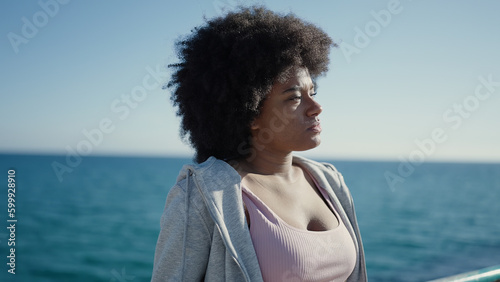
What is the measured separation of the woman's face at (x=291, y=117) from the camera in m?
1.74

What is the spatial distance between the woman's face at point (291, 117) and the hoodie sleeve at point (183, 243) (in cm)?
41

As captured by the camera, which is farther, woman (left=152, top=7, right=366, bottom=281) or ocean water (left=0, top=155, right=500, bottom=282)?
ocean water (left=0, top=155, right=500, bottom=282)

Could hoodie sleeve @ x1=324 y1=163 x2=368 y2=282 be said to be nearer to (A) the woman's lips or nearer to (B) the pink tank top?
(B) the pink tank top

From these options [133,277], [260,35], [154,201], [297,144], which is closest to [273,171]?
[297,144]

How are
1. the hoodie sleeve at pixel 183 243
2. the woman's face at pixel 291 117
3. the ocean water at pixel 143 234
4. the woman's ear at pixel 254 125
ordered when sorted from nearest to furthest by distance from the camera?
1. the hoodie sleeve at pixel 183 243
2. the woman's face at pixel 291 117
3. the woman's ear at pixel 254 125
4. the ocean water at pixel 143 234

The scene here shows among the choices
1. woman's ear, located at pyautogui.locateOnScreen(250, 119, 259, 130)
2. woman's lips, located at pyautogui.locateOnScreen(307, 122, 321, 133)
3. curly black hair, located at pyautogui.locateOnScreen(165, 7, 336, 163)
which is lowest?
woman's lips, located at pyautogui.locateOnScreen(307, 122, 321, 133)

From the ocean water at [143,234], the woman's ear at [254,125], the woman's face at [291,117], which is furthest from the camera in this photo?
the ocean water at [143,234]

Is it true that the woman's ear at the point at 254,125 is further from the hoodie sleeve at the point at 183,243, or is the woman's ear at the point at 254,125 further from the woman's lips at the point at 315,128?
the hoodie sleeve at the point at 183,243

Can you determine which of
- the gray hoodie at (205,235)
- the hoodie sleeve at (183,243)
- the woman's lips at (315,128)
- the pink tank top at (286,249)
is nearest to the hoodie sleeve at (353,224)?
the pink tank top at (286,249)

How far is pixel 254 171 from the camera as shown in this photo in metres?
1.80

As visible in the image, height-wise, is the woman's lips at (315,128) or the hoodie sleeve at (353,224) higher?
the woman's lips at (315,128)

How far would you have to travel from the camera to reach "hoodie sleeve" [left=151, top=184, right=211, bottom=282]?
4.94 ft

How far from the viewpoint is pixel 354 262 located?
72.2 inches

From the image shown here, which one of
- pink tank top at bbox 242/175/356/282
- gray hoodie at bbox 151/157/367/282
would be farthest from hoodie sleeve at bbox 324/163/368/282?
gray hoodie at bbox 151/157/367/282
